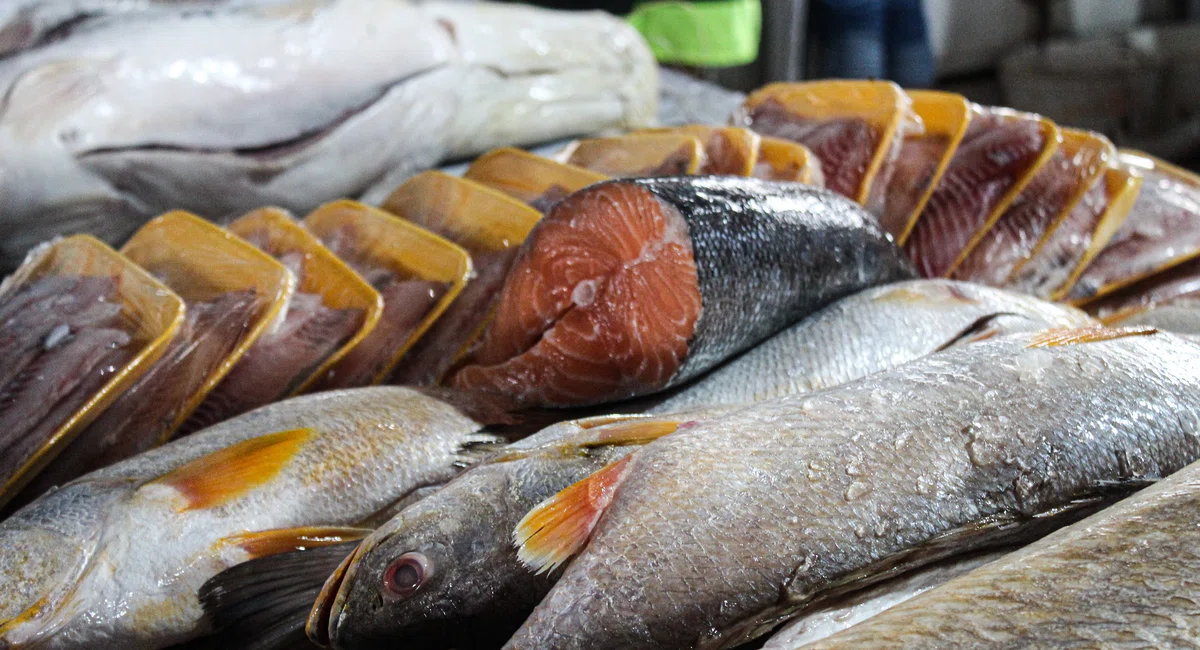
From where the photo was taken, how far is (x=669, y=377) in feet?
4.55

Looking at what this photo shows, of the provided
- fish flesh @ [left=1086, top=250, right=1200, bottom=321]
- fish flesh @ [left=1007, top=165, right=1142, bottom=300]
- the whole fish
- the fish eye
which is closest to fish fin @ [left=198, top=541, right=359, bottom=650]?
the whole fish

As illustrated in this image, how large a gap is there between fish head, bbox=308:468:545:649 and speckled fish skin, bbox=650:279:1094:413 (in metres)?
0.48

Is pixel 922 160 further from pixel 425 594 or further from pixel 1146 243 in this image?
pixel 425 594

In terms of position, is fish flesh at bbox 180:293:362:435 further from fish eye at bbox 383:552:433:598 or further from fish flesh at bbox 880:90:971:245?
fish flesh at bbox 880:90:971:245

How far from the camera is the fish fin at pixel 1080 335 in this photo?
1.10 metres

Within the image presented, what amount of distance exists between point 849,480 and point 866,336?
1.80 ft

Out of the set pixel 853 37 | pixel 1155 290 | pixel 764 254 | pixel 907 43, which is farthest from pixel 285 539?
pixel 907 43

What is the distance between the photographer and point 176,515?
1.11m

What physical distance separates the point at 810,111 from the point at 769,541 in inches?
63.8

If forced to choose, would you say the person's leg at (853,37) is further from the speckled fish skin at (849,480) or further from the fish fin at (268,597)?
the fish fin at (268,597)

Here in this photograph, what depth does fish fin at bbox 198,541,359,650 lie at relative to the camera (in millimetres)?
1003

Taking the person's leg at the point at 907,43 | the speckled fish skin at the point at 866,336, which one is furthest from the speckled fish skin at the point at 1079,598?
the person's leg at the point at 907,43

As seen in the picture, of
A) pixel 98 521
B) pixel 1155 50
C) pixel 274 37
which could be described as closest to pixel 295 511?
pixel 98 521

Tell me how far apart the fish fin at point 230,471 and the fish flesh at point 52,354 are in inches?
12.8
